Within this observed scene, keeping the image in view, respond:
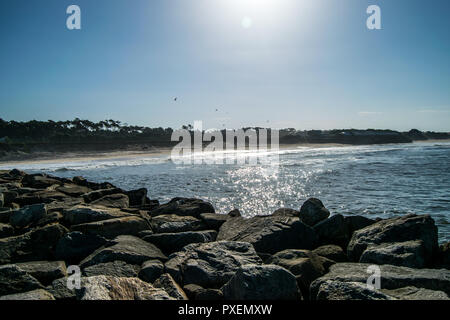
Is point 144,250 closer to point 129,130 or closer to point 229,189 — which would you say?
point 229,189

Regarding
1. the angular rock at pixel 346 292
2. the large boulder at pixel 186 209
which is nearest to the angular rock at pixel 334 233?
the angular rock at pixel 346 292

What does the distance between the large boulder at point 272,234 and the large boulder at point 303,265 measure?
652mm

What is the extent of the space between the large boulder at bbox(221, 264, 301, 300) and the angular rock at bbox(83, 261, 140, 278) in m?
1.29

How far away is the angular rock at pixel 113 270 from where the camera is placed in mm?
3632

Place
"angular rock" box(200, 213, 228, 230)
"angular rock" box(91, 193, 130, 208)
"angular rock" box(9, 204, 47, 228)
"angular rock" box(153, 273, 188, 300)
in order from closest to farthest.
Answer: "angular rock" box(153, 273, 188, 300)
"angular rock" box(9, 204, 47, 228)
"angular rock" box(200, 213, 228, 230)
"angular rock" box(91, 193, 130, 208)

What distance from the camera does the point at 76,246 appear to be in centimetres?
459

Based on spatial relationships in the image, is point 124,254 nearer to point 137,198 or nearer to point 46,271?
point 46,271

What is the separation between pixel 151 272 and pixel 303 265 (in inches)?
72.8

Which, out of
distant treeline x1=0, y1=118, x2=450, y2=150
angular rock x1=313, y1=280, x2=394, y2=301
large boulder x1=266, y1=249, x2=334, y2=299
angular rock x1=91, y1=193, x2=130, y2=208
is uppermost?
distant treeline x1=0, y1=118, x2=450, y2=150

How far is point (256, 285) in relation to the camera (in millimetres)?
2996

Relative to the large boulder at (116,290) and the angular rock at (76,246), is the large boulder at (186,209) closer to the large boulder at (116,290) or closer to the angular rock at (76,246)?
the angular rock at (76,246)

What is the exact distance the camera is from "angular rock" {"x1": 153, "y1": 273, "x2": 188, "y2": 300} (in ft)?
10.2

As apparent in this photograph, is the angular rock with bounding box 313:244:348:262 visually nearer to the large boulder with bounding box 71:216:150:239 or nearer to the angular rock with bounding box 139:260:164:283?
the angular rock with bounding box 139:260:164:283

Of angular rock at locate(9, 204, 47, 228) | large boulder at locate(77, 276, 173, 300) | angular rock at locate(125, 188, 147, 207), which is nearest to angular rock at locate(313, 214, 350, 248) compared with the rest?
large boulder at locate(77, 276, 173, 300)
